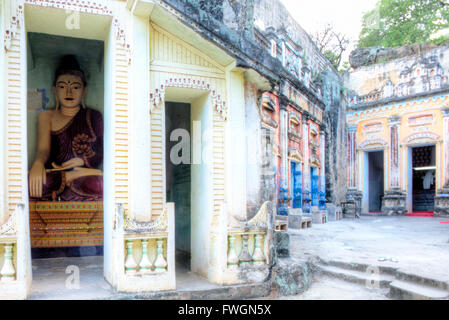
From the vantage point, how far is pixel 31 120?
7773 millimetres

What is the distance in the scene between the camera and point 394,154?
66.3 feet

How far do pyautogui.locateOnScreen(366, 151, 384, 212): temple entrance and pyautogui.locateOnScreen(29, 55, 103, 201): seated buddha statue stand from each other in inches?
668

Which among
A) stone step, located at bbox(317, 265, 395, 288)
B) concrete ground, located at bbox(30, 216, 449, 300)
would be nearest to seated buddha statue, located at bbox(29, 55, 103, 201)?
concrete ground, located at bbox(30, 216, 449, 300)

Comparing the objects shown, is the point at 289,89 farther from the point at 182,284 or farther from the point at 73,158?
the point at 182,284

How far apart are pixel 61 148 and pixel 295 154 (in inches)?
342

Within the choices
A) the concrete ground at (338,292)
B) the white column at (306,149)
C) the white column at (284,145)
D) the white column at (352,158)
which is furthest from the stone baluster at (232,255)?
the white column at (352,158)

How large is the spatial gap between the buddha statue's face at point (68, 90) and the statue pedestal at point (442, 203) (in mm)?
16405

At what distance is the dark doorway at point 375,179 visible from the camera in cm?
2219

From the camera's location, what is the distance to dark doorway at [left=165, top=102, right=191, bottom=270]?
22.7ft

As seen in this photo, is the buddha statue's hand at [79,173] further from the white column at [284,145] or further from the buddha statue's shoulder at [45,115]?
the white column at [284,145]

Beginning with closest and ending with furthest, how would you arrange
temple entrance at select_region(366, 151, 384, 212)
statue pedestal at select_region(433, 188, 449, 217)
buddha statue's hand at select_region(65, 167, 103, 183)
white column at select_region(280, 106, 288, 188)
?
buddha statue's hand at select_region(65, 167, 103, 183) → white column at select_region(280, 106, 288, 188) → statue pedestal at select_region(433, 188, 449, 217) → temple entrance at select_region(366, 151, 384, 212)

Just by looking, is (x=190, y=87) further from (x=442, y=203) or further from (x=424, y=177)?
(x=424, y=177)

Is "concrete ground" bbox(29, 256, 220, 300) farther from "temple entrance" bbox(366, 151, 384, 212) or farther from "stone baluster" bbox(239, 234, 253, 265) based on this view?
"temple entrance" bbox(366, 151, 384, 212)

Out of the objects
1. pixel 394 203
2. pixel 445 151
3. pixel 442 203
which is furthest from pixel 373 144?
pixel 442 203
